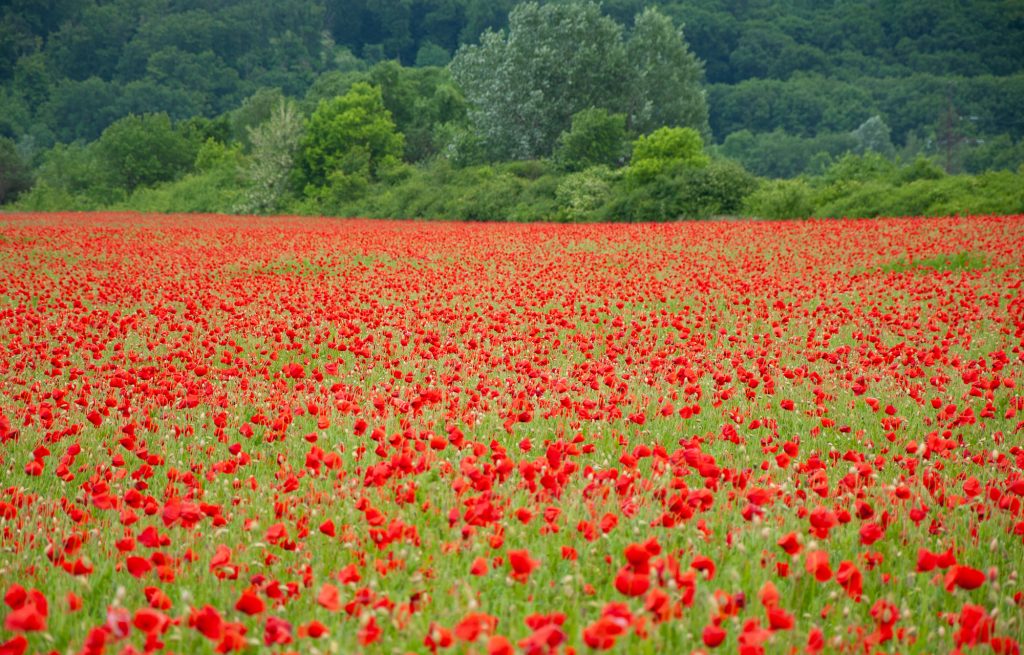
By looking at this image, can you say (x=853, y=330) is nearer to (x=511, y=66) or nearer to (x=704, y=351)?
(x=704, y=351)

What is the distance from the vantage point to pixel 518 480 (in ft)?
14.9

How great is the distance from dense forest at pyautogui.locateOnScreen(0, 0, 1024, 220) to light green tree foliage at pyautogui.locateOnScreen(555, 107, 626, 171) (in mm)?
133

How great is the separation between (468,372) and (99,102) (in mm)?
120853

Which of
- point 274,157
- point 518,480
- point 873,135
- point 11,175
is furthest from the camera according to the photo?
point 873,135

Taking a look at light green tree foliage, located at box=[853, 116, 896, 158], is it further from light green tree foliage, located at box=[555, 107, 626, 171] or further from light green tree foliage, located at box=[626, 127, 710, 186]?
light green tree foliage, located at box=[626, 127, 710, 186]

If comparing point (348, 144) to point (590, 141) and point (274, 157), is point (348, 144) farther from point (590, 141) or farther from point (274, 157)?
point (590, 141)

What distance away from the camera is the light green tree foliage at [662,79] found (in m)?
58.6

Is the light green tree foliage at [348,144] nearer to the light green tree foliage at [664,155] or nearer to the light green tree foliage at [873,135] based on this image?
the light green tree foliage at [664,155]

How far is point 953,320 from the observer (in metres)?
10.1

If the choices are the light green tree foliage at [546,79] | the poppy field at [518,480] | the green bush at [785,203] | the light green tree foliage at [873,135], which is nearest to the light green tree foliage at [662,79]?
the light green tree foliage at [546,79]

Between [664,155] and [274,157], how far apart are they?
30.3 metres

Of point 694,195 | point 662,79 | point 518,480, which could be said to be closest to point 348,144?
point 662,79

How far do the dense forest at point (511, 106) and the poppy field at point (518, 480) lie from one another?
22.8m

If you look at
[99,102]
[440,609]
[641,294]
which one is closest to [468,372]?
[440,609]
